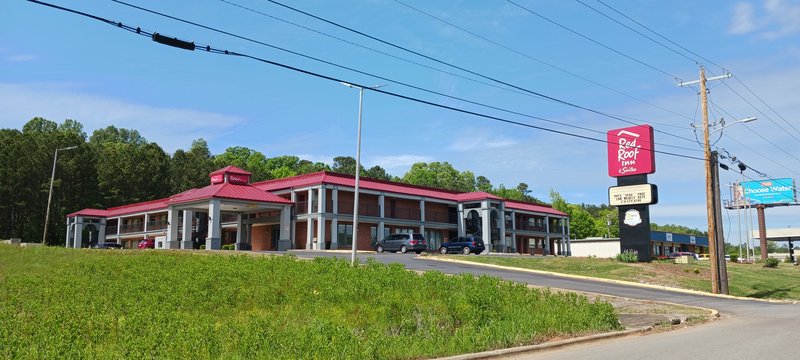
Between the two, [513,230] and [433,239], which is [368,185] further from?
[513,230]

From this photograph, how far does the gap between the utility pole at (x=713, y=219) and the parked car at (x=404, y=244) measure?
24054mm

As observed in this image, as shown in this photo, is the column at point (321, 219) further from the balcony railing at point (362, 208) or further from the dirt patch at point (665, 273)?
the dirt patch at point (665, 273)

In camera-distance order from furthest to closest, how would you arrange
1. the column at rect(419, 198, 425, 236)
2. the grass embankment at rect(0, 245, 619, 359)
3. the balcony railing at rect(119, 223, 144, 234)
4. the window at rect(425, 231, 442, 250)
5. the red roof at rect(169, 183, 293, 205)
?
the balcony railing at rect(119, 223, 144, 234)
the window at rect(425, 231, 442, 250)
the column at rect(419, 198, 425, 236)
the red roof at rect(169, 183, 293, 205)
the grass embankment at rect(0, 245, 619, 359)

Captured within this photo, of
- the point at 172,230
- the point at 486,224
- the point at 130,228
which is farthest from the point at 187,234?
the point at 486,224

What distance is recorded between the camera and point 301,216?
183 feet

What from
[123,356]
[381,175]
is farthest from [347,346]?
[381,175]

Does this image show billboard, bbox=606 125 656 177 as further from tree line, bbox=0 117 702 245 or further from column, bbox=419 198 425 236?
tree line, bbox=0 117 702 245

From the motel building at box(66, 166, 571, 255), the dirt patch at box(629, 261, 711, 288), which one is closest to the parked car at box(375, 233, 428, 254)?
the motel building at box(66, 166, 571, 255)

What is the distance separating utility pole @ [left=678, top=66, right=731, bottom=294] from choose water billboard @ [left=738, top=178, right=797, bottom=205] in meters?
62.1

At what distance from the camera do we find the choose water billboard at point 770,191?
277 ft

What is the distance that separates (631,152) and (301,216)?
2938 centimetres

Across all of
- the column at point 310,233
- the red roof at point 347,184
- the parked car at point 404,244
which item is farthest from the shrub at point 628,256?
the column at point 310,233

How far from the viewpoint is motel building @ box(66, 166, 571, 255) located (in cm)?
5341

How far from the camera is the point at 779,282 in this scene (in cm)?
4222
